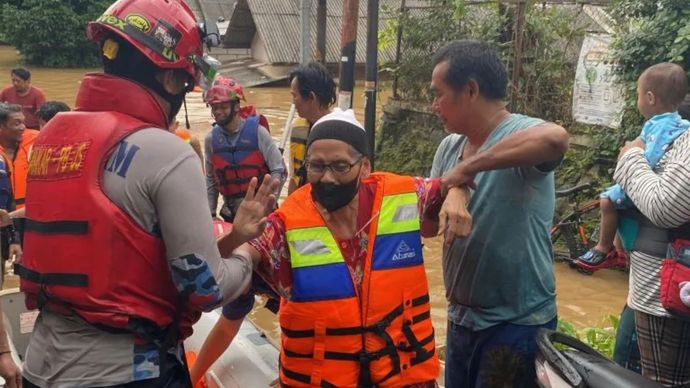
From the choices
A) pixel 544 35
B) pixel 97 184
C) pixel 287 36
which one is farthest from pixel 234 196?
pixel 287 36

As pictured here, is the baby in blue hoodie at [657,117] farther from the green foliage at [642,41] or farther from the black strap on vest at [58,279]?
the green foliage at [642,41]

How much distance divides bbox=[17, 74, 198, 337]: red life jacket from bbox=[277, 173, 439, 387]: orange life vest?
0.38 meters

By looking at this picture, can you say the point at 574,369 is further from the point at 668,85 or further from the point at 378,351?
the point at 668,85

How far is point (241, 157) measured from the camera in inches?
210

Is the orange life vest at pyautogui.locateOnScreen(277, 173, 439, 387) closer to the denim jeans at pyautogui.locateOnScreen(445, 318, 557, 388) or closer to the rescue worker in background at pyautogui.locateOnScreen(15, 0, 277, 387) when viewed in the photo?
the rescue worker in background at pyautogui.locateOnScreen(15, 0, 277, 387)

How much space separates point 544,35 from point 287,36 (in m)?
14.9

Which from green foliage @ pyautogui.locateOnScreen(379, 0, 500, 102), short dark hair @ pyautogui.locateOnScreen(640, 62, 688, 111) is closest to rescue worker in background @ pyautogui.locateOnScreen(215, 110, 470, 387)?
short dark hair @ pyautogui.locateOnScreen(640, 62, 688, 111)

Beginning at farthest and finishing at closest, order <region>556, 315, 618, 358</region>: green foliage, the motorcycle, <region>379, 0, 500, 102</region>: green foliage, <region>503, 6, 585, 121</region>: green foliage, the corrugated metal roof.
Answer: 1. the corrugated metal roof
2. <region>379, 0, 500, 102</region>: green foliage
3. <region>503, 6, 585, 121</region>: green foliage
4. <region>556, 315, 618, 358</region>: green foliage
5. the motorcycle

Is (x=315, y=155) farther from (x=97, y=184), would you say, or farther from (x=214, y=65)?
(x=97, y=184)

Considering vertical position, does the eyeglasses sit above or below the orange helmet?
above

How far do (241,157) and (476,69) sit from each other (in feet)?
10.6

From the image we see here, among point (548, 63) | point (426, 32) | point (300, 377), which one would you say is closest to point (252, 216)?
point (300, 377)

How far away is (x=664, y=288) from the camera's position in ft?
8.60

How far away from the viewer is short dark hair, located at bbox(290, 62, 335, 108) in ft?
14.8
